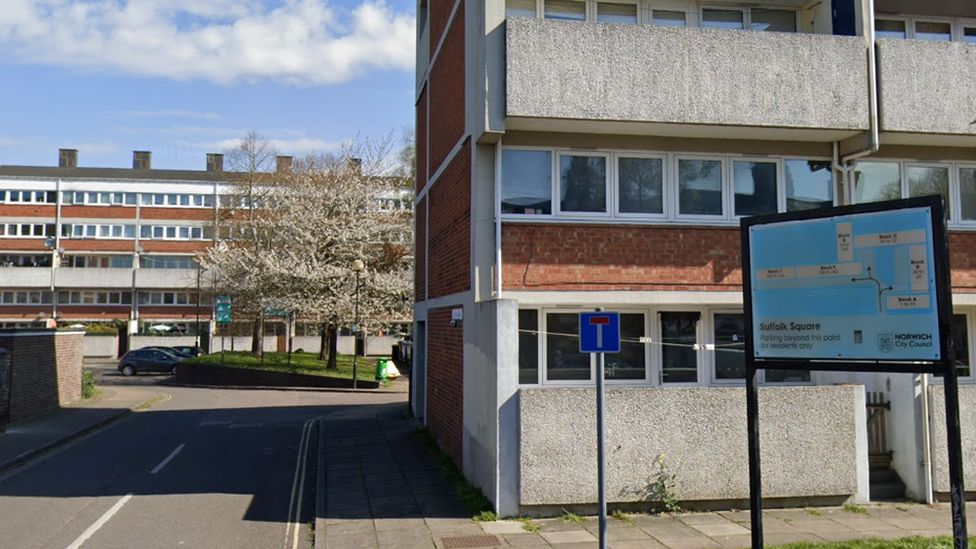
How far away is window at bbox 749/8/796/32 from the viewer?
11.6 metres

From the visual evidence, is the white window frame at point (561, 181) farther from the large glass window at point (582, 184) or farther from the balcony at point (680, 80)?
the balcony at point (680, 80)

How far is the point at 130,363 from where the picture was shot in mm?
41344

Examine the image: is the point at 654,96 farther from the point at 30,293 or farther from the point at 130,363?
the point at 30,293

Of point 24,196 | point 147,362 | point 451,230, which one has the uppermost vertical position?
point 24,196

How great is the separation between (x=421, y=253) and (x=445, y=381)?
422 cm

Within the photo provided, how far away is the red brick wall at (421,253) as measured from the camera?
16531 millimetres

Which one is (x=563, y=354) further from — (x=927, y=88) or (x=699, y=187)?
(x=927, y=88)

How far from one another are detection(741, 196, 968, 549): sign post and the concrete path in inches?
507

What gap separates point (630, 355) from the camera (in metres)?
10.7

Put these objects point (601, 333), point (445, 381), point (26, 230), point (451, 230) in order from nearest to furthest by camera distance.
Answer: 1. point (601, 333)
2. point (451, 230)
3. point (445, 381)
4. point (26, 230)

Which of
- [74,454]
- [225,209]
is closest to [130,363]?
[225,209]

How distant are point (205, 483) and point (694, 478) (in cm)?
750

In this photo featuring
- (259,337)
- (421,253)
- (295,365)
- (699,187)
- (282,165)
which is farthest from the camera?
(282,165)

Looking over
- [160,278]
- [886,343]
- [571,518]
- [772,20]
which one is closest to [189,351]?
[160,278]
